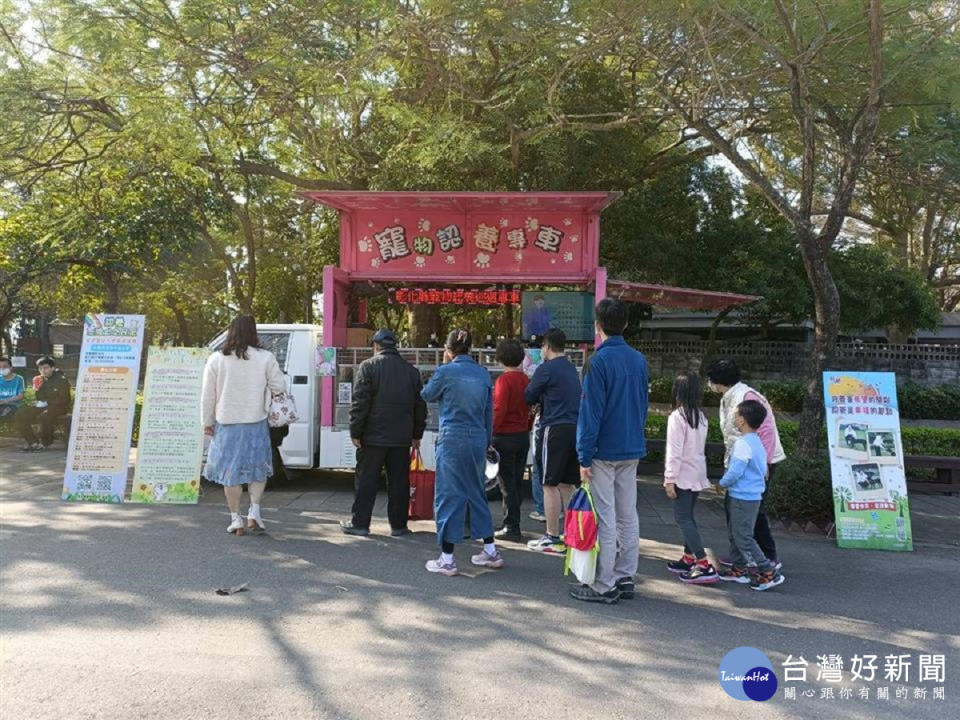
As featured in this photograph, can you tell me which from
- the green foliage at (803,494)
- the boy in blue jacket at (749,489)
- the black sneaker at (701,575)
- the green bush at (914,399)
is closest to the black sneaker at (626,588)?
the black sneaker at (701,575)

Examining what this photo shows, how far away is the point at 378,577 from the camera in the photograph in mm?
5109

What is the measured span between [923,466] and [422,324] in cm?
800

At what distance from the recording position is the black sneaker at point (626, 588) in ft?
16.0

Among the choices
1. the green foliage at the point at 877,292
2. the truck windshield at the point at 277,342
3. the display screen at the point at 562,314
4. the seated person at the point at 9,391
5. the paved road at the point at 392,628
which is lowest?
the paved road at the point at 392,628

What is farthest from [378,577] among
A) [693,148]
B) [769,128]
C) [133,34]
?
[693,148]

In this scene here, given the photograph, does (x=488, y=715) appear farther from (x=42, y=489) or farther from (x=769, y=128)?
(x=769, y=128)

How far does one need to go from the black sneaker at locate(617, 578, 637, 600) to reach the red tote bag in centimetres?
221

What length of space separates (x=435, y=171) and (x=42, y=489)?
6.50 metres

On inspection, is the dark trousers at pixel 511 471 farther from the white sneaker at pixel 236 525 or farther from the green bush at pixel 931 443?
the green bush at pixel 931 443

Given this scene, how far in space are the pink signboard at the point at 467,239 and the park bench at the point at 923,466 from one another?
2577 mm

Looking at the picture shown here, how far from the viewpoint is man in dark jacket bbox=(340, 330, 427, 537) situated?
604cm

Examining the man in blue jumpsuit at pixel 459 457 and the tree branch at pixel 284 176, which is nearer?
the man in blue jumpsuit at pixel 459 457

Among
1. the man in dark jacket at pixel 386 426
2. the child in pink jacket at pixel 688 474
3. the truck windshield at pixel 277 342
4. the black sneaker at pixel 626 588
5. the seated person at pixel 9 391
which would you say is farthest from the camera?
the seated person at pixel 9 391

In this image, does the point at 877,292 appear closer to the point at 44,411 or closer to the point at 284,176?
the point at 284,176
